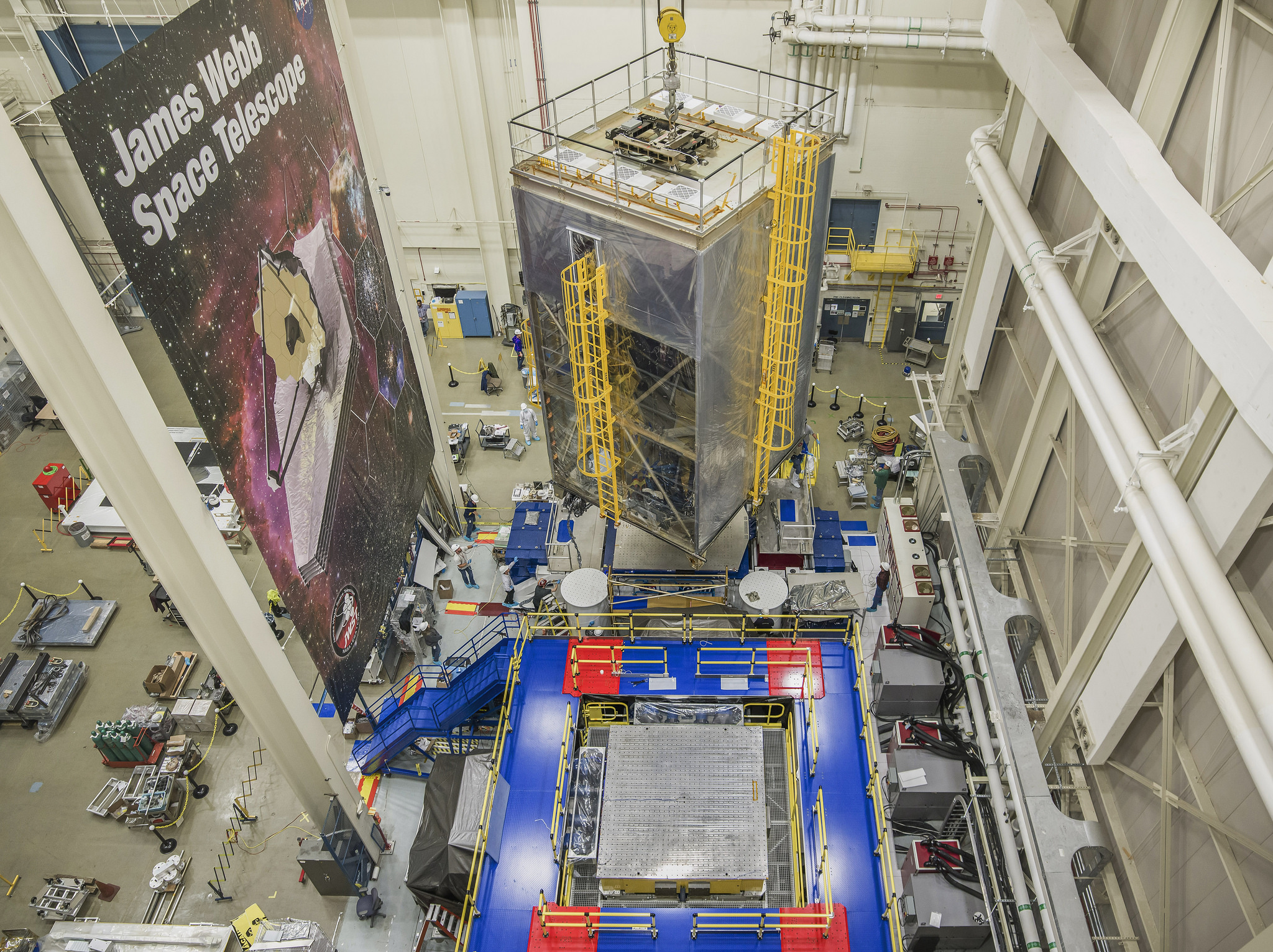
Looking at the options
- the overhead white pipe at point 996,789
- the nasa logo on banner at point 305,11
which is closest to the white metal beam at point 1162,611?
the overhead white pipe at point 996,789

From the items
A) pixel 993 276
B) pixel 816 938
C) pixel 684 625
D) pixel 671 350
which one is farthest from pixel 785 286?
pixel 816 938

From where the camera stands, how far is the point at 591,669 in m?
14.3

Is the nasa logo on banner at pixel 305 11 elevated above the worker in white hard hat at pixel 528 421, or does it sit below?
below

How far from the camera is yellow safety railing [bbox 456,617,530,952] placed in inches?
451

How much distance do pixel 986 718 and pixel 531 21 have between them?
1778 centimetres

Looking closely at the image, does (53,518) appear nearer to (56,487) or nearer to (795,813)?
(56,487)

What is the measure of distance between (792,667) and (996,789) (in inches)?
145

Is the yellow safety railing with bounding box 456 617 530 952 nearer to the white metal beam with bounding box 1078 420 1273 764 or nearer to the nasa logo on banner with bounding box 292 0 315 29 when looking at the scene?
the white metal beam with bounding box 1078 420 1273 764

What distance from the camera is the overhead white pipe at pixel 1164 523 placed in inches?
263

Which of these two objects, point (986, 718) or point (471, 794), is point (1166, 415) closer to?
point (986, 718)

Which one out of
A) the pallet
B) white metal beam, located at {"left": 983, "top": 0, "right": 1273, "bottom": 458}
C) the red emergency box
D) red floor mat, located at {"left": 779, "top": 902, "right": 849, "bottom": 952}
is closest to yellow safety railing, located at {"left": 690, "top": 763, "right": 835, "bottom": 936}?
red floor mat, located at {"left": 779, "top": 902, "right": 849, "bottom": 952}

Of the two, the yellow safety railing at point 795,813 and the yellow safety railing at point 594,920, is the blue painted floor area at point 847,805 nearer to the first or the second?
the yellow safety railing at point 795,813

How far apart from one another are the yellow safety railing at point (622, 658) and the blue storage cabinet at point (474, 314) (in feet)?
43.2

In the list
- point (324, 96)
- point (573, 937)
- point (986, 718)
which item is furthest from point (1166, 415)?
point (324, 96)
